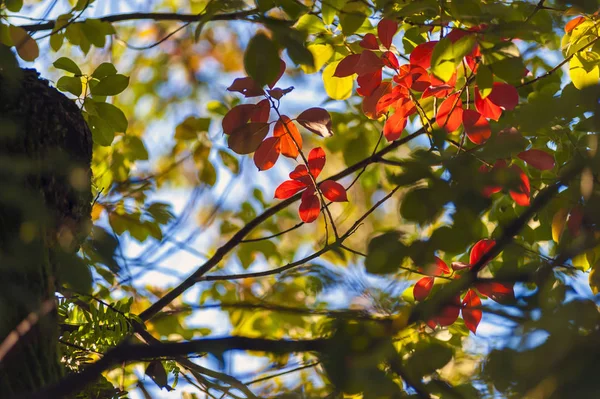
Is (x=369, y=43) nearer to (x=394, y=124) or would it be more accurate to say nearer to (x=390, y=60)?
(x=390, y=60)

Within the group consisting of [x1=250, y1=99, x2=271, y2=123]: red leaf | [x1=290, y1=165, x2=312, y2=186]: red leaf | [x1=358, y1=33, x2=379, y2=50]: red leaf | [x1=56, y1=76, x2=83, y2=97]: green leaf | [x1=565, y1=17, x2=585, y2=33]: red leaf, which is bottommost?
[x1=290, y1=165, x2=312, y2=186]: red leaf

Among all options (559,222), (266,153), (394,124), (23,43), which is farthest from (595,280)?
(23,43)

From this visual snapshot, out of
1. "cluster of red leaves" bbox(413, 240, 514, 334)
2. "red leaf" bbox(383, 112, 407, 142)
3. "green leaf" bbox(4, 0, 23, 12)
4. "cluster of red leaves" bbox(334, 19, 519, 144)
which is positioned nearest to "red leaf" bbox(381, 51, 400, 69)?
"cluster of red leaves" bbox(334, 19, 519, 144)

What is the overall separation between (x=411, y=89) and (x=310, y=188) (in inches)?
12.5

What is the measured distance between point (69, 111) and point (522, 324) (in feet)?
2.82

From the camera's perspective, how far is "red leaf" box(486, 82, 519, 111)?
3.79 feet

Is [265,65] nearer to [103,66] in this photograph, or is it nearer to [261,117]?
[261,117]

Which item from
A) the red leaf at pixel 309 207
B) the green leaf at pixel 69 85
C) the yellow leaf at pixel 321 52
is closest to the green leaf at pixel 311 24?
the yellow leaf at pixel 321 52

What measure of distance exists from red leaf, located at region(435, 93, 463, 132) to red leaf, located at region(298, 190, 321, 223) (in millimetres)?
332

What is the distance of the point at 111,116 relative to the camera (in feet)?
4.49

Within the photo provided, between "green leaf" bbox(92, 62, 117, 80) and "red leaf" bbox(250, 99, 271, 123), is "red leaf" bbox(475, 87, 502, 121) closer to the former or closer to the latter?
"red leaf" bbox(250, 99, 271, 123)

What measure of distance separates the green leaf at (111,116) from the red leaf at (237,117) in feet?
0.86

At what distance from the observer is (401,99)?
1348mm

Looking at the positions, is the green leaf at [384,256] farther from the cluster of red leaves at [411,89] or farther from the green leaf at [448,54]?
the cluster of red leaves at [411,89]
